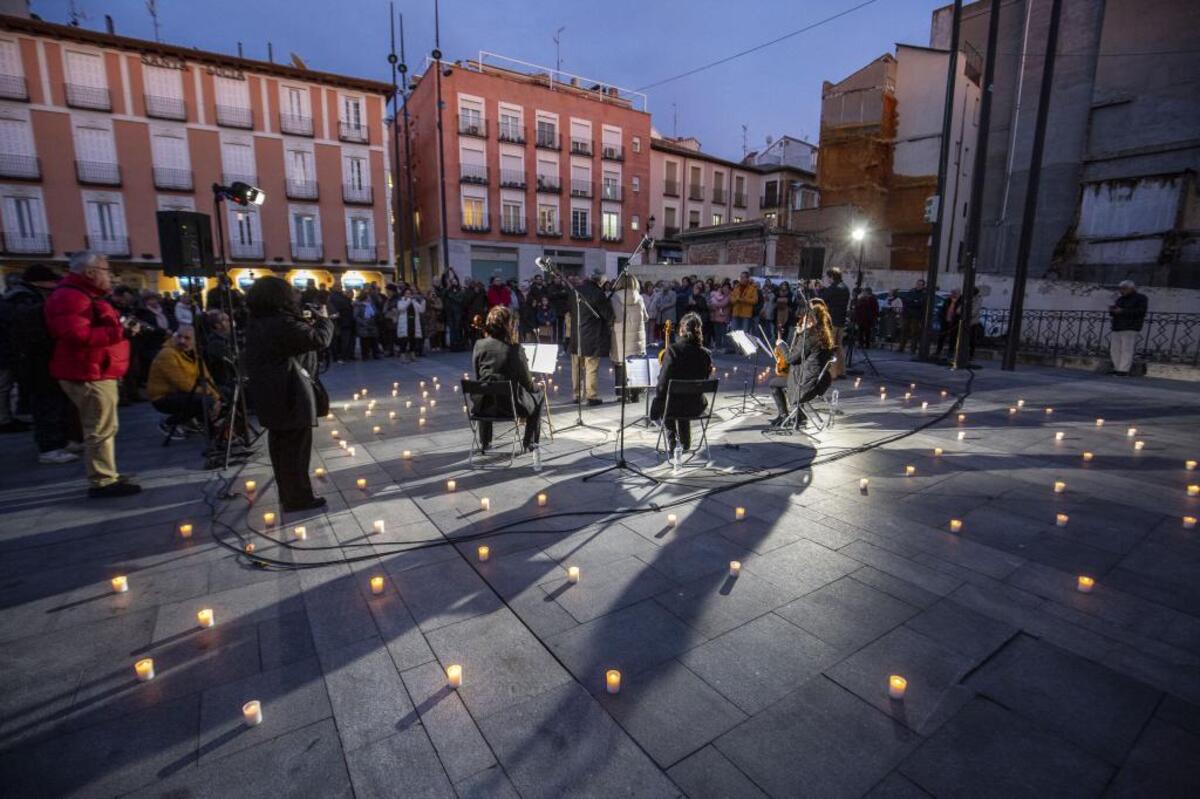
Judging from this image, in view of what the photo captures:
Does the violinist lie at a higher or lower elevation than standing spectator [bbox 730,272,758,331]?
lower

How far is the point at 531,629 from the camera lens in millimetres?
2844

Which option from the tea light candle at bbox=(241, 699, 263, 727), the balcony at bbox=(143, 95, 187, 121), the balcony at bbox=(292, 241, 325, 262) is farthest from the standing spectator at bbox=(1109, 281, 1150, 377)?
the balcony at bbox=(143, 95, 187, 121)

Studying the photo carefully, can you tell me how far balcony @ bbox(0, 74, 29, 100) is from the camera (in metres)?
20.8

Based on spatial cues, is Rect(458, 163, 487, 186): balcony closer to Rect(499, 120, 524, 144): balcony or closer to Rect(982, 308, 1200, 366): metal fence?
Rect(499, 120, 524, 144): balcony

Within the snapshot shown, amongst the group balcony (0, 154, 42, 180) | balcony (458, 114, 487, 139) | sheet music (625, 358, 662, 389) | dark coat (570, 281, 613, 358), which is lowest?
sheet music (625, 358, 662, 389)

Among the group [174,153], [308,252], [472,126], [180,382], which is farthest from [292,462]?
[472,126]

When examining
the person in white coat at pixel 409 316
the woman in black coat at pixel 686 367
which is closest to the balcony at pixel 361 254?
the person in white coat at pixel 409 316

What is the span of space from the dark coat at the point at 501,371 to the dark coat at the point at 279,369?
5.06 feet

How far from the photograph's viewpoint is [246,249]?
2497 cm

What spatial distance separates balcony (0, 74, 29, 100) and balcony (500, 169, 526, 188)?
60.8 feet

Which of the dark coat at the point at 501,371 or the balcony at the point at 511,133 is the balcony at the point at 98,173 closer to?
the balcony at the point at 511,133

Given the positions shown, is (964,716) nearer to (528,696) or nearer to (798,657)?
(798,657)

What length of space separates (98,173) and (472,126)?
15541mm

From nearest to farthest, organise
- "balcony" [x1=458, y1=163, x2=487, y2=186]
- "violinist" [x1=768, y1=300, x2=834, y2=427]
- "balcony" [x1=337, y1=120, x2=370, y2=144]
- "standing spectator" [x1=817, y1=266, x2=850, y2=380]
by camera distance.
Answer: "violinist" [x1=768, y1=300, x2=834, y2=427] < "standing spectator" [x1=817, y1=266, x2=850, y2=380] < "balcony" [x1=337, y1=120, x2=370, y2=144] < "balcony" [x1=458, y1=163, x2=487, y2=186]
